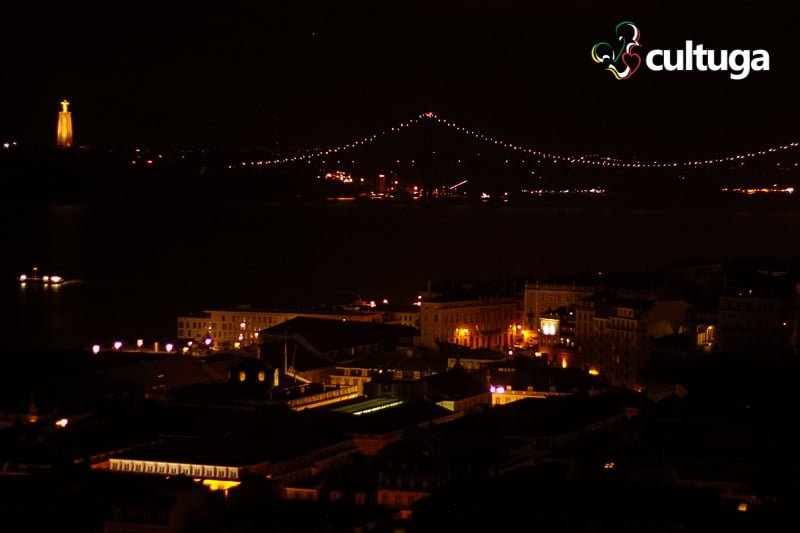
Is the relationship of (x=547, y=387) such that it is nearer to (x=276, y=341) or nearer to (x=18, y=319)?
(x=276, y=341)

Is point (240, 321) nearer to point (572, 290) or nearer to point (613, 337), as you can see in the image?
point (572, 290)

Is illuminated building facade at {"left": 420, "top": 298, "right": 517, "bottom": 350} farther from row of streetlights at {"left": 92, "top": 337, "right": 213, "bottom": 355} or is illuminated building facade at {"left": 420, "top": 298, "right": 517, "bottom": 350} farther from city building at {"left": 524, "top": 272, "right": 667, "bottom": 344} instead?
row of streetlights at {"left": 92, "top": 337, "right": 213, "bottom": 355}

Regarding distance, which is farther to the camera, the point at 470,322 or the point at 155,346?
the point at 470,322

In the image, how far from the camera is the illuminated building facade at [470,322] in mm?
18750

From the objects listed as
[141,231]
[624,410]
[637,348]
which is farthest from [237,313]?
[141,231]

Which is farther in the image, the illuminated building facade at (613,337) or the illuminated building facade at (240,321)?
the illuminated building facade at (240,321)

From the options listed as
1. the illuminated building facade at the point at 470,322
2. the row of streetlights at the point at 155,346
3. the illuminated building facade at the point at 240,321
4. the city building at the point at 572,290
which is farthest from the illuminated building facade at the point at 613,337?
the row of streetlights at the point at 155,346

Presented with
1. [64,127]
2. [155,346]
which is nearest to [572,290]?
[155,346]

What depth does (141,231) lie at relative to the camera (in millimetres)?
46031

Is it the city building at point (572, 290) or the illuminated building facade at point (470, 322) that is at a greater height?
the city building at point (572, 290)

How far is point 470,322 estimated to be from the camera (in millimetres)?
19094

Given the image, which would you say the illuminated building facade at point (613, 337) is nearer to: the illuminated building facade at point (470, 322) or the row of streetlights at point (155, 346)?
the illuminated building facade at point (470, 322)

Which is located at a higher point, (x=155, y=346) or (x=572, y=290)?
(x=572, y=290)

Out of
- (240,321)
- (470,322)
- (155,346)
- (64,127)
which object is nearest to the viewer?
(155,346)
